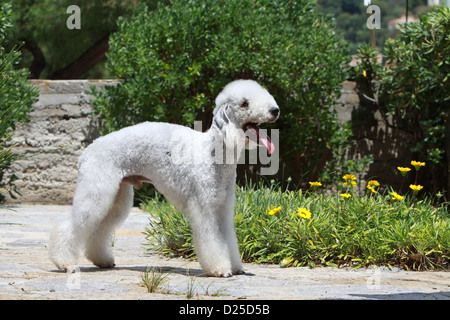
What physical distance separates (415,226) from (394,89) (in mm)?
4078

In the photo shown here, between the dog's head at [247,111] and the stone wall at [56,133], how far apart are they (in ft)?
16.3

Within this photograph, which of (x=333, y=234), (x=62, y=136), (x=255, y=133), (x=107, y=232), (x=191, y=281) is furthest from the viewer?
(x=62, y=136)

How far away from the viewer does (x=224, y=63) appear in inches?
309

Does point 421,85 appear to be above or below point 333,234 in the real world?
above

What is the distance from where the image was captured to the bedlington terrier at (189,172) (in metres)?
3.91

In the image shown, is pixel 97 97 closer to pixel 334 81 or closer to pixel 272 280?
pixel 334 81

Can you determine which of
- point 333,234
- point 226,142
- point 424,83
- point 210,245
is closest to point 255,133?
point 226,142

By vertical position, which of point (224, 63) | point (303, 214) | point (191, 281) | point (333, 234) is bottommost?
point (191, 281)

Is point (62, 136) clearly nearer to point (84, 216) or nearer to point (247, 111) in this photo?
point (84, 216)

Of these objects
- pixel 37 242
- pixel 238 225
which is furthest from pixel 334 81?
pixel 37 242

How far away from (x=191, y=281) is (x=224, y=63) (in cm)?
474

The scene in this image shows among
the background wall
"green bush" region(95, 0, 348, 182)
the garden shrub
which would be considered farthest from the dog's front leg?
the background wall

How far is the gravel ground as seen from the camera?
3219 millimetres

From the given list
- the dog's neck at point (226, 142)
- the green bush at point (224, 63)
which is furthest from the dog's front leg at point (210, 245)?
the green bush at point (224, 63)
